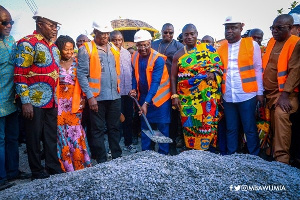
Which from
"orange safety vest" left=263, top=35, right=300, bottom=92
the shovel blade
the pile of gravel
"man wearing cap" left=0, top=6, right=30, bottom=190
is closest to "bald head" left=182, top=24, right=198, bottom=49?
"orange safety vest" left=263, top=35, right=300, bottom=92

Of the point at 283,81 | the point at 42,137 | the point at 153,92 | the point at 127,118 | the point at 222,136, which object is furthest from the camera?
the point at 127,118

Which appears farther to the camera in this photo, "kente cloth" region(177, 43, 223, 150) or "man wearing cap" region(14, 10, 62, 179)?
"kente cloth" region(177, 43, 223, 150)

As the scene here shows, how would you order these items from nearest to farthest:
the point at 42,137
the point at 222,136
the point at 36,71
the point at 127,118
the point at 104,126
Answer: the point at 36,71 < the point at 42,137 < the point at 104,126 < the point at 222,136 < the point at 127,118

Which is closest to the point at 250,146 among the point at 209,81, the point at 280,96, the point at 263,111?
the point at 263,111

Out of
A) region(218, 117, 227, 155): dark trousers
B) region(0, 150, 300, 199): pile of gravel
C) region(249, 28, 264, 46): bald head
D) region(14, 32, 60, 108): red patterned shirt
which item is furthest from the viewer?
region(249, 28, 264, 46): bald head

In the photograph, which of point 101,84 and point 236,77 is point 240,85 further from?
point 101,84

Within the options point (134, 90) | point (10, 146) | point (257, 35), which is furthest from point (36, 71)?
point (257, 35)

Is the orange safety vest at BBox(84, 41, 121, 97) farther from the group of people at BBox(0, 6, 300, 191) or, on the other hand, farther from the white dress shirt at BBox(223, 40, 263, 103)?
the white dress shirt at BBox(223, 40, 263, 103)

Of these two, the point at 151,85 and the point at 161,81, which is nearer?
the point at 151,85

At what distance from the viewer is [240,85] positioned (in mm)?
3457

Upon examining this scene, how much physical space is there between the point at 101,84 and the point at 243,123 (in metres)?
2.19

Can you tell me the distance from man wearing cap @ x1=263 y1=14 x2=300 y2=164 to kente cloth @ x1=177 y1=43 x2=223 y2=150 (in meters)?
0.76

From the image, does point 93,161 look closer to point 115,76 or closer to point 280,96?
point 115,76

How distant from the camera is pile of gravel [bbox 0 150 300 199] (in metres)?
1.88
